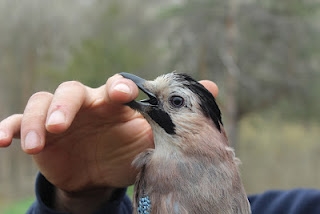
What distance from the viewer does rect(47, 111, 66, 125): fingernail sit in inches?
38.0

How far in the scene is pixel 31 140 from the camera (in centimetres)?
98

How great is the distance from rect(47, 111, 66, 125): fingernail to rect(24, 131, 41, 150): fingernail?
47mm

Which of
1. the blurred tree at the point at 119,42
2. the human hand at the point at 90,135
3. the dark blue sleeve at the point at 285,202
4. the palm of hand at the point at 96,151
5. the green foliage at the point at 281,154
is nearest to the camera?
the human hand at the point at 90,135

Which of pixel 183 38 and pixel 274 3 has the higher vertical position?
pixel 274 3

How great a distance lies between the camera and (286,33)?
6.30 m

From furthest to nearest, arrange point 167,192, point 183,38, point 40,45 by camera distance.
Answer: point 183,38 < point 40,45 < point 167,192

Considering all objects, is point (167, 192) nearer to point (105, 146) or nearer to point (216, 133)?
point (216, 133)

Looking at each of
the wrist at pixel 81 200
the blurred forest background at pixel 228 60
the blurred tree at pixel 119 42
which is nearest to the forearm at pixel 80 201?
the wrist at pixel 81 200

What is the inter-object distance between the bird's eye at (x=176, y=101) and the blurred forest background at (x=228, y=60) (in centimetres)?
314

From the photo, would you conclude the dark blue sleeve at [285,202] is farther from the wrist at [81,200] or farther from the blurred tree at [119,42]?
the blurred tree at [119,42]

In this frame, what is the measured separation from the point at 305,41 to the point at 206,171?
5479mm

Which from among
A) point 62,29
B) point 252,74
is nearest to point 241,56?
point 252,74

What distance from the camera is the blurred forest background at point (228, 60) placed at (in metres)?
4.36

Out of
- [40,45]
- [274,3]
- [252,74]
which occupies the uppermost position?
[274,3]
